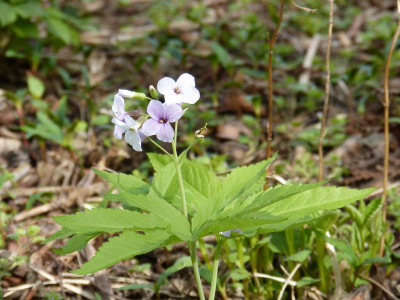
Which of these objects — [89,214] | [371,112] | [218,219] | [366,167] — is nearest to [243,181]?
[218,219]

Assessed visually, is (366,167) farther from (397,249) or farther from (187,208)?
(187,208)

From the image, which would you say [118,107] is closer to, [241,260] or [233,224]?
[233,224]

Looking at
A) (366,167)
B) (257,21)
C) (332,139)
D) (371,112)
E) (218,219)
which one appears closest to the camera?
(218,219)

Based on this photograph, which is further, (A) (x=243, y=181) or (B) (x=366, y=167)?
(B) (x=366, y=167)

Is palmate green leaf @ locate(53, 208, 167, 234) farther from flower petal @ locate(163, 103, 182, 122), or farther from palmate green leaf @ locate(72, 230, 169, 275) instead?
flower petal @ locate(163, 103, 182, 122)

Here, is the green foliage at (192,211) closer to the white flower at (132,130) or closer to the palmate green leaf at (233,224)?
the palmate green leaf at (233,224)

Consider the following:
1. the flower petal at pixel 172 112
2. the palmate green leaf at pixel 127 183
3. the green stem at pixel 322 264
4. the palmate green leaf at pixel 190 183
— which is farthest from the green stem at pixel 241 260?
the flower petal at pixel 172 112

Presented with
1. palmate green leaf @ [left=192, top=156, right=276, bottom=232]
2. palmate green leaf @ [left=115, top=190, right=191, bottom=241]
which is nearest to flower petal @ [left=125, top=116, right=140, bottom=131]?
palmate green leaf @ [left=115, top=190, right=191, bottom=241]

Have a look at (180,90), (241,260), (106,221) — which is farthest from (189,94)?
(241,260)
